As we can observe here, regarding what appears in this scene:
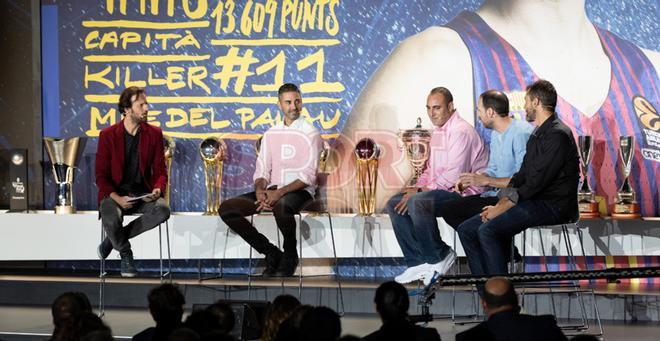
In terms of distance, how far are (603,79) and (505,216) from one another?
210 centimetres

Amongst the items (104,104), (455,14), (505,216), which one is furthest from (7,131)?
(505,216)

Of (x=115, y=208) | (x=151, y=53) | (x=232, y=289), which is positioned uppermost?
(x=151, y=53)

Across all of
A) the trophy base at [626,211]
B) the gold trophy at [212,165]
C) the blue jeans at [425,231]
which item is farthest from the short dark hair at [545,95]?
the gold trophy at [212,165]

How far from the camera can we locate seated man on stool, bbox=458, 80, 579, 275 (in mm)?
5945

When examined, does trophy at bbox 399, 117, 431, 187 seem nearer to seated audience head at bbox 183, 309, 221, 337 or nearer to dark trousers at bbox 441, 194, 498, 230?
dark trousers at bbox 441, 194, 498, 230

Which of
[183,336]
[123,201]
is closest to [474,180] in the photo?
[123,201]

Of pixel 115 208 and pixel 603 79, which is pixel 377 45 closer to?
pixel 603 79

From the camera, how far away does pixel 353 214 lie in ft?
25.8

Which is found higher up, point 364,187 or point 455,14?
point 455,14

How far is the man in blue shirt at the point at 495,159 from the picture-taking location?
6.62 metres

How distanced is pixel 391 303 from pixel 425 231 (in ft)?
8.33

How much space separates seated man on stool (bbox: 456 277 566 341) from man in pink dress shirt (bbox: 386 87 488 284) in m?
2.52

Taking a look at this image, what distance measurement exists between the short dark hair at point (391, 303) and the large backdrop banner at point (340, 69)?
3553 millimetres

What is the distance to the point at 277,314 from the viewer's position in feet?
13.7
